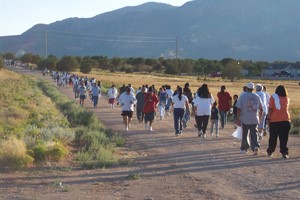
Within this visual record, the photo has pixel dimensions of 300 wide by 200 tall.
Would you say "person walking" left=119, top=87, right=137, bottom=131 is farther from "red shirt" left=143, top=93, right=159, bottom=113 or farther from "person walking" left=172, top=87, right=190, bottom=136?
"person walking" left=172, top=87, right=190, bottom=136

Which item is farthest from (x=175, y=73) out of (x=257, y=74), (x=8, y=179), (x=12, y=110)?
(x=8, y=179)

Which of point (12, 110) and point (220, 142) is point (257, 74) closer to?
point (12, 110)

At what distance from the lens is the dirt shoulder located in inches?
371

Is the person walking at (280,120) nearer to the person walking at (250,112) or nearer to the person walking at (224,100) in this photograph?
the person walking at (250,112)

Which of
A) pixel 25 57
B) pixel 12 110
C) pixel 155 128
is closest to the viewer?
pixel 155 128

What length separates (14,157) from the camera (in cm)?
1175

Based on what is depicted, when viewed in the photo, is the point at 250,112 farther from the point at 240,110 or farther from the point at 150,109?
the point at 150,109

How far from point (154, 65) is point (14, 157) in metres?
134

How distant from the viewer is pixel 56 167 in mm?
11836

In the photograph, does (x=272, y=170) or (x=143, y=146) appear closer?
(x=272, y=170)

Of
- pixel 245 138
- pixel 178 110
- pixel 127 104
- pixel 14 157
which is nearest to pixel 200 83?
pixel 127 104

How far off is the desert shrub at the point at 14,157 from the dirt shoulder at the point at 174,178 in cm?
44

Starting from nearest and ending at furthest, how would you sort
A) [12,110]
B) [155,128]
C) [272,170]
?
[272,170] → [155,128] → [12,110]

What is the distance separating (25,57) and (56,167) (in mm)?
158594
